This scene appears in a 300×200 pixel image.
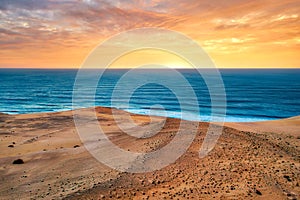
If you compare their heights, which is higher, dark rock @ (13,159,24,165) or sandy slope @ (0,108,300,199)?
sandy slope @ (0,108,300,199)

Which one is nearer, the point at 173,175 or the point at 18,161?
the point at 173,175

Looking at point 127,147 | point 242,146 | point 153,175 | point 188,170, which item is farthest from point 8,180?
point 242,146

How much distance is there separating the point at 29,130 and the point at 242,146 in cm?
3132

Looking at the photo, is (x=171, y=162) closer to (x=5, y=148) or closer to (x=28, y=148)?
(x=28, y=148)

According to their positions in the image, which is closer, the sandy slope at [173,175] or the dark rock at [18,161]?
the sandy slope at [173,175]

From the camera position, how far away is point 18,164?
19328 mm

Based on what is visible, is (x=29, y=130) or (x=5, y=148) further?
(x=29, y=130)

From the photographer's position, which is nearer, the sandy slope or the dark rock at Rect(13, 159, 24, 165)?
the sandy slope

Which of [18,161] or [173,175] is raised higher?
[173,175]

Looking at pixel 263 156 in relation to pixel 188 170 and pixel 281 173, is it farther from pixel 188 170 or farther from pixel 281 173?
pixel 188 170

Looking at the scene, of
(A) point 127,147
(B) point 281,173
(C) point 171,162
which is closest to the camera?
(B) point 281,173

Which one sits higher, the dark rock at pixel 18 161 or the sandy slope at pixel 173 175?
the sandy slope at pixel 173 175

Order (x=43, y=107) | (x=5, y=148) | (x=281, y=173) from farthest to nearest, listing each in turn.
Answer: (x=43, y=107) < (x=5, y=148) < (x=281, y=173)

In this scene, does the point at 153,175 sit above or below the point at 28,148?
above
